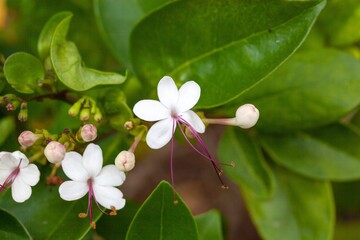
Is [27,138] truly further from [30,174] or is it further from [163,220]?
[163,220]

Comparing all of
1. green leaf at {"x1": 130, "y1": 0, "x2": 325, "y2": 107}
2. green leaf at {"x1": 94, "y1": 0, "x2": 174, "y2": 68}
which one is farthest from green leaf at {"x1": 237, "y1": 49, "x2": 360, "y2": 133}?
green leaf at {"x1": 94, "y1": 0, "x2": 174, "y2": 68}

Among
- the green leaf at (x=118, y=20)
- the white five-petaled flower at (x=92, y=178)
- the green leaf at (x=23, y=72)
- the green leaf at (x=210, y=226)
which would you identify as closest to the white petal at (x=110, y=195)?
the white five-petaled flower at (x=92, y=178)

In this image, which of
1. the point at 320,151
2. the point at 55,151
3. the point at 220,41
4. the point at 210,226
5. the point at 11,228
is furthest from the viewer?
the point at 320,151

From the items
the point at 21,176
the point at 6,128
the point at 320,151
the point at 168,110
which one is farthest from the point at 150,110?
the point at 320,151

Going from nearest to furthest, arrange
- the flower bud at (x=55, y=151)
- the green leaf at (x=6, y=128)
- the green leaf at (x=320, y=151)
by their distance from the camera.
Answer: the flower bud at (x=55, y=151) → the green leaf at (x=6, y=128) → the green leaf at (x=320, y=151)

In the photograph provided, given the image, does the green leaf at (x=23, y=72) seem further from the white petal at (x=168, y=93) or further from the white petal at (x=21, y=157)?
the white petal at (x=168, y=93)

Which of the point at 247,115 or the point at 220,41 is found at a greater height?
the point at 220,41
